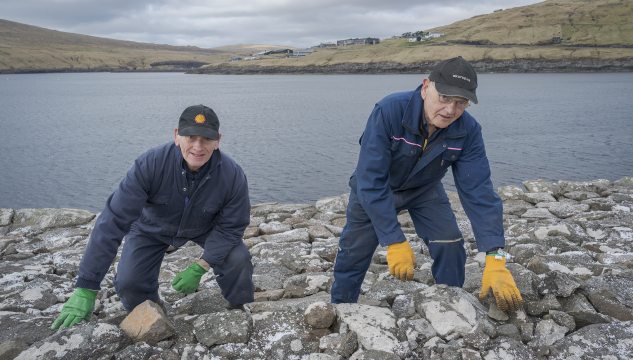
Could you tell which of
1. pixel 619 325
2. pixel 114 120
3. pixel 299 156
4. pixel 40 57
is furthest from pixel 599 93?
pixel 40 57

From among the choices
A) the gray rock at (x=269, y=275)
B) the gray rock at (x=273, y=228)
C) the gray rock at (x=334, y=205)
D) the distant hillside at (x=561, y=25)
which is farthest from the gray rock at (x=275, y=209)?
the distant hillside at (x=561, y=25)

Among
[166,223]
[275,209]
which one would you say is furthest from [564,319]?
[275,209]

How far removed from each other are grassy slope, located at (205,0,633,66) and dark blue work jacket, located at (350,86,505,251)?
80462 mm

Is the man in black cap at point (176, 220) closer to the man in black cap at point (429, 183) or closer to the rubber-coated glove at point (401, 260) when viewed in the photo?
the man in black cap at point (429, 183)

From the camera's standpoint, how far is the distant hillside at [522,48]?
2912 inches

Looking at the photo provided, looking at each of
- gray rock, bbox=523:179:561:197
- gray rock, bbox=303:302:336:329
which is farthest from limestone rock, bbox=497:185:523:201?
gray rock, bbox=303:302:336:329

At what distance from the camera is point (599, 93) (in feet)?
127

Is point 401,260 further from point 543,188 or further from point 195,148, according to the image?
point 543,188

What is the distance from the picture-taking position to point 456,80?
10.2 ft

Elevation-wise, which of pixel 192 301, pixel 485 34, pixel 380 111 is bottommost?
pixel 192 301

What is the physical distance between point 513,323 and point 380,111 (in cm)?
198

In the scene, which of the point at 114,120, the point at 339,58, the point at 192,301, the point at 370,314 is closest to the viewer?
the point at 370,314

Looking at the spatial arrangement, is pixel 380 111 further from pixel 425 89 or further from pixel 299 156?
pixel 299 156

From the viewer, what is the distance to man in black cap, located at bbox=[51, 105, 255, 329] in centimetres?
328
